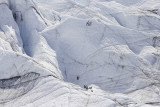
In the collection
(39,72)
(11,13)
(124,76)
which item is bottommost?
(124,76)

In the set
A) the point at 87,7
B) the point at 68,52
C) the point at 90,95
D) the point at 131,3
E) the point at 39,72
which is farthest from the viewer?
the point at 131,3

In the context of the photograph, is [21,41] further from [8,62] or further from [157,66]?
[157,66]

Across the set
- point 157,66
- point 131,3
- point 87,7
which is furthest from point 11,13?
point 131,3

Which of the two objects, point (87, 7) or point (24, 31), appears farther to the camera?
point (87, 7)

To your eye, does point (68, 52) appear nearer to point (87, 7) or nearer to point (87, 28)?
point (87, 28)

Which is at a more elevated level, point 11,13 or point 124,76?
point 11,13

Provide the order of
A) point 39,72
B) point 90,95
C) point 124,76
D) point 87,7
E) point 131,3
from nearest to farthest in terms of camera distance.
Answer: point 90,95 < point 39,72 < point 124,76 < point 87,7 < point 131,3
